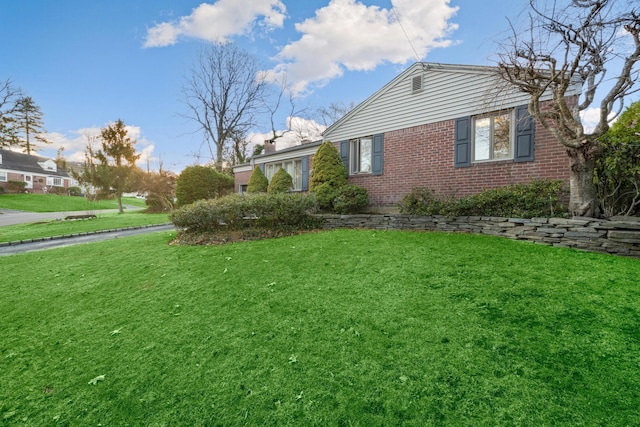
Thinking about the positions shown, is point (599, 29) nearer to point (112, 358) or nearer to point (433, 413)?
point (433, 413)

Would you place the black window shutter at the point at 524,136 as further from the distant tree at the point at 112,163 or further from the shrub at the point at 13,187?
the shrub at the point at 13,187

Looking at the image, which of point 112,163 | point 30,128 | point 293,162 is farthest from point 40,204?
point 293,162

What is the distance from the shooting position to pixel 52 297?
4.35m

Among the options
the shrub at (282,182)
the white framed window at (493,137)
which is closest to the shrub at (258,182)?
the shrub at (282,182)

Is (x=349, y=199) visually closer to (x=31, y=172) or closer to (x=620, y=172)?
(x=620, y=172)

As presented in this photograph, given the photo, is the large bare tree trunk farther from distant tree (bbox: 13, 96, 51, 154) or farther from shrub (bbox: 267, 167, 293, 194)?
distant tree (bbox: 13, 96, 51, 154)

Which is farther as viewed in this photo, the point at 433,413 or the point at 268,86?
the point at 268,86

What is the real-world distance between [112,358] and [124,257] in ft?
14.7

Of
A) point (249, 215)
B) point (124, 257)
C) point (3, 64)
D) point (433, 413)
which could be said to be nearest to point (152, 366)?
point (433, 413)

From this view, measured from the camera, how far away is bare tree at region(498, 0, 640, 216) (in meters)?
4.88

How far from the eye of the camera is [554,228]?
5.39m

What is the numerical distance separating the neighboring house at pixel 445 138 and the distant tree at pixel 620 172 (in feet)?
3.51

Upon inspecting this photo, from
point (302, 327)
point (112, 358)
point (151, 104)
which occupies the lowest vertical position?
point (112, 358)

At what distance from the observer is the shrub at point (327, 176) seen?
991cm
